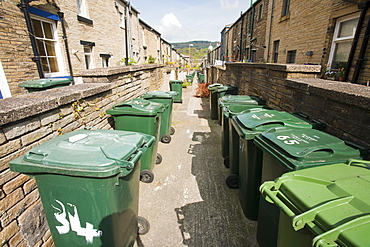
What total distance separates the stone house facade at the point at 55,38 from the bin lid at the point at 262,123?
16.7 ft

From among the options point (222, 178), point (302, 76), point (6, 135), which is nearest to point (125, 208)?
point (6, 135)

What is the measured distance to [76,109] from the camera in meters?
2.72

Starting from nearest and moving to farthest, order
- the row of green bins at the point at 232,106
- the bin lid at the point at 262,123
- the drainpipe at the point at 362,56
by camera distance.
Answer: the bin lid at the point at 262,123 → the row of green bins at the point at 232,106 → the drainpipe at the point at 362,56

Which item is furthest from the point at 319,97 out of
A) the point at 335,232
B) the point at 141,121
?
the point at 141,121

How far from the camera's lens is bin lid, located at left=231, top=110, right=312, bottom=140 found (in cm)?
231

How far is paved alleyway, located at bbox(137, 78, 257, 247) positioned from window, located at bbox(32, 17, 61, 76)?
17.3 feet

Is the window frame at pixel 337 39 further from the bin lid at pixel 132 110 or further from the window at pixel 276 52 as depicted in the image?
the bin lid at pixel 132 110

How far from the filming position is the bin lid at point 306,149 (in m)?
1.55

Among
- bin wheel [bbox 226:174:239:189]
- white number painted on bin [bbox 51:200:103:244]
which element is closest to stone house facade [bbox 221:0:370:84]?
bin wheel [bbox 226:174:239:189]

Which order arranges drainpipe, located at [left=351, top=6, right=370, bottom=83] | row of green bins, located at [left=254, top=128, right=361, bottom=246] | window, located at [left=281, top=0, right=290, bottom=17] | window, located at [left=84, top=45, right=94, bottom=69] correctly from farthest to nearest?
1. window, located at [left=281, top=0, right=290, bottom=17]
2. window, located at [left=84, top=45, right=94, bottom=69]
3. drainpipe, located at [left=351, top=6, right=370, bottom=83]
4. row of green bins, located at [left=254, top=128, right=361, bottom=246]

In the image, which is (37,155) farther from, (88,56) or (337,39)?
(88,56)

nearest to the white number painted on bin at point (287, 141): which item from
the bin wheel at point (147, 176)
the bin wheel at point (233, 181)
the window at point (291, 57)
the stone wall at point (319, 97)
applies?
the stone wall at point (319, 97)

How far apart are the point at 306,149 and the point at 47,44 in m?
8.23

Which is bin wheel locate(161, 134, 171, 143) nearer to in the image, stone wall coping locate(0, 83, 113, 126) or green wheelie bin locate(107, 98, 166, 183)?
green wheelie bin locate(107, 98, 166, 183)
